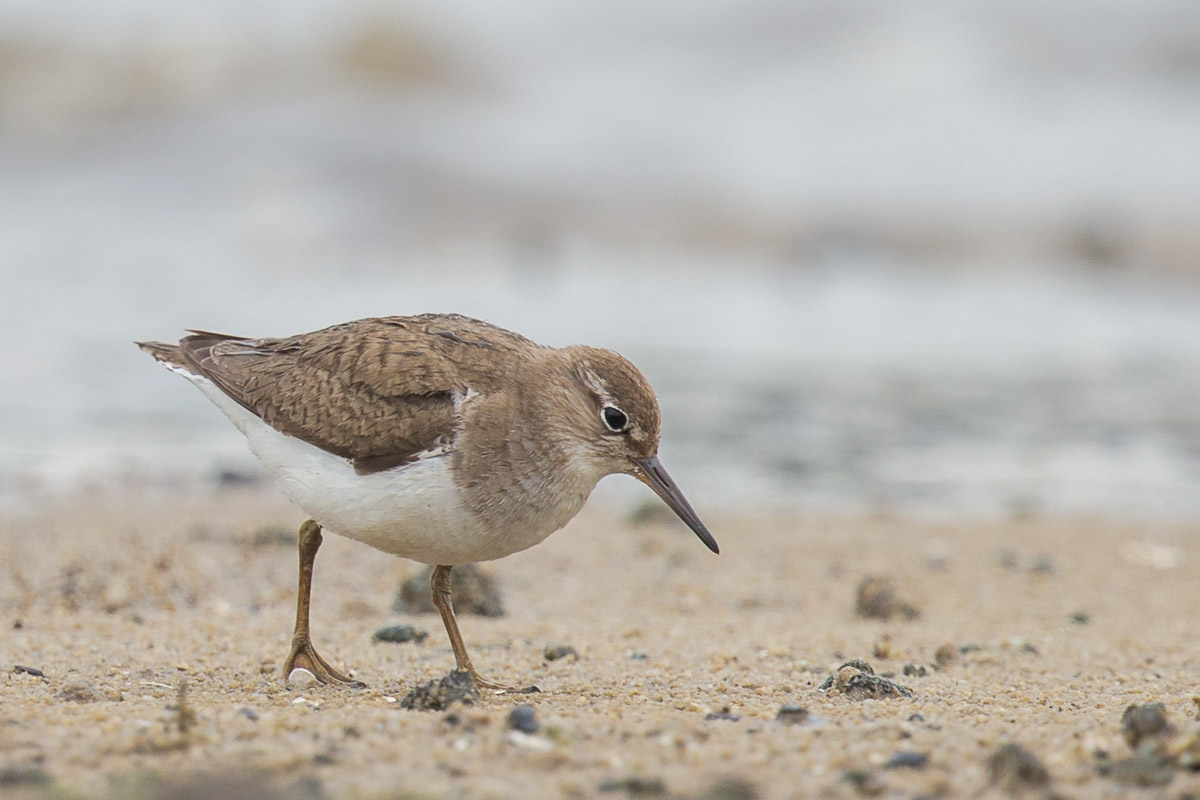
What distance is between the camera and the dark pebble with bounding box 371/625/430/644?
6.24 metres

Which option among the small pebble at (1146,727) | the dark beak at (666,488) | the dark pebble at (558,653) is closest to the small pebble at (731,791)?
the small pebble at (1146,727)

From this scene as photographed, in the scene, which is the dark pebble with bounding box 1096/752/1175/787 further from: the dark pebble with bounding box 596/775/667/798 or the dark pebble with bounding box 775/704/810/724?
the dark pebble with bounding box 596/775/667/798

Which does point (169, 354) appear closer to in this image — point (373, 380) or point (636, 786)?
point (373, 380)

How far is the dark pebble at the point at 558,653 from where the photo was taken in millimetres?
5988

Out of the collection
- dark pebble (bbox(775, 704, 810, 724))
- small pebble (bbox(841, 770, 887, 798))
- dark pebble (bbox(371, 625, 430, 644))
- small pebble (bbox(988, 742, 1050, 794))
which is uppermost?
small pebble (bbox(988, 742, 1050, 794))

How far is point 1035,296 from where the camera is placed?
21141 mm

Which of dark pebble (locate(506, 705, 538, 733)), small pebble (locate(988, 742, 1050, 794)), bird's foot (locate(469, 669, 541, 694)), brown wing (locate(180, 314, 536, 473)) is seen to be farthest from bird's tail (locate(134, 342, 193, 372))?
small pebble (locate(988, 742, 1050, 794))

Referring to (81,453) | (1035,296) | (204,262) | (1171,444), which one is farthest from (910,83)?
(81,453)

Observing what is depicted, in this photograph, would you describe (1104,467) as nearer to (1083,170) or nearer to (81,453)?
(81,453)

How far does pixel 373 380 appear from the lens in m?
5.38

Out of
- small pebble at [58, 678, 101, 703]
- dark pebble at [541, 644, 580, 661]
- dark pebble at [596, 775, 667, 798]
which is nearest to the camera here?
dark pebble at [596, 775, 667, 798]

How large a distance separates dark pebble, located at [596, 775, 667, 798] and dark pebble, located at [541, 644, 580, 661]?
2.36 metres

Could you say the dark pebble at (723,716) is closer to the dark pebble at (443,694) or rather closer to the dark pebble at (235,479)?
the dark pebble at (443,694)

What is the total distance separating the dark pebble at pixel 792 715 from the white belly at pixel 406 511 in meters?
1.15
